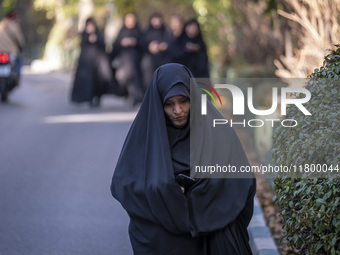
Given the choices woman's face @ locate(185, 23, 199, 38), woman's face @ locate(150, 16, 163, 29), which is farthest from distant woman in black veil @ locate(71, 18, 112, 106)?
woman's face @ locate(185, 23, 199, 38)

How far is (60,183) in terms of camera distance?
9102 millimetres

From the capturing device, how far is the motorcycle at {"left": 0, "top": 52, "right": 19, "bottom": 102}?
56.3ft

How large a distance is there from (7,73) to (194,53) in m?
4.19

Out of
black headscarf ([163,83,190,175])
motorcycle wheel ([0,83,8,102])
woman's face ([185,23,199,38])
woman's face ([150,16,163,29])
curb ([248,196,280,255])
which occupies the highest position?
woman's face ([150,16,163,29])

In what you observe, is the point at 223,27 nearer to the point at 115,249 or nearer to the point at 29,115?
the point at 29,115

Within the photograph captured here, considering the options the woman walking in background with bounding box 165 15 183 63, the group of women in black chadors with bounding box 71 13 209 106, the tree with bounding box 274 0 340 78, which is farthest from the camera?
the group of women in black chadors with bounding box 71 13 209 106

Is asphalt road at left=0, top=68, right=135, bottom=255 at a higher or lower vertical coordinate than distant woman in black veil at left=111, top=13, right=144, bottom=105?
lower

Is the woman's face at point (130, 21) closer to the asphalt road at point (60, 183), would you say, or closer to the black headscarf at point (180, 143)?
the asphalt road at point (60, 183)

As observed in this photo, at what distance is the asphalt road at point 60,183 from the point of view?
6.64 m

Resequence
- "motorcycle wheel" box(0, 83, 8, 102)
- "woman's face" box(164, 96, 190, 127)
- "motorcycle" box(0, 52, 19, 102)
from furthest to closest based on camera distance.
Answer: "motorcycle wheel" box(0, 83, 8, 102), "motorcycle" box(0, 52, 19, 102), "woman's face" box(164, 96, 190, 127)

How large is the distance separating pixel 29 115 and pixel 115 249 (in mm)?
10224

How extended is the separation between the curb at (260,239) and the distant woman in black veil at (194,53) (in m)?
9.16

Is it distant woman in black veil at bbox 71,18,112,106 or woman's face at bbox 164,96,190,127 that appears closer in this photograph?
woman's face at bbox 164,96,190,127

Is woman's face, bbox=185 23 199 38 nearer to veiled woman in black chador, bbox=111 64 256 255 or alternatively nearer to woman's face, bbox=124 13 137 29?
woman's face, bbox=124 13 137 29
